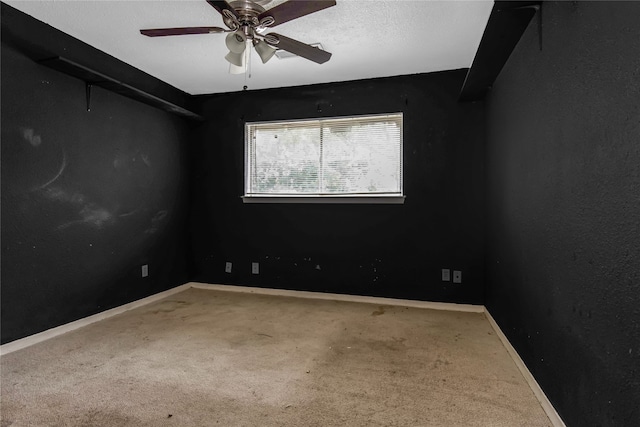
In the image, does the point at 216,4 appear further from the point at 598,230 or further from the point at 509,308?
the point at 509,308

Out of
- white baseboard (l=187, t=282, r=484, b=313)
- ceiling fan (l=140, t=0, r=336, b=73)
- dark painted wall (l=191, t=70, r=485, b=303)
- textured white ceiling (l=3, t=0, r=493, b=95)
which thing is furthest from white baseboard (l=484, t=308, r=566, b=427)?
textured white ceiling (l=3, t=0, r=493, b=95)

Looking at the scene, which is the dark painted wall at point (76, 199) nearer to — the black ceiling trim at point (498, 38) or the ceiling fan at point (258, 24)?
the ceiling fan at point (258, 24)

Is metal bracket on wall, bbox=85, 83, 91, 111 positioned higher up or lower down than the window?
higher up

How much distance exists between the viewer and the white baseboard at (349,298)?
3.40m

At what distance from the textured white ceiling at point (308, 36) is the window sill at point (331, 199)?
4.26 feet

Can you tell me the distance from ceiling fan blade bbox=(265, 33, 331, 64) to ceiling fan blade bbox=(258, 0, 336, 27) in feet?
0.54

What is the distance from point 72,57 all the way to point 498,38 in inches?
128

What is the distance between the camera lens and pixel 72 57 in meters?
2.78

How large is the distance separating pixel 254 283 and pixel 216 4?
304 centimetres

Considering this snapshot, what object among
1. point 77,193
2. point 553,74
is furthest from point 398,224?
point 77,193

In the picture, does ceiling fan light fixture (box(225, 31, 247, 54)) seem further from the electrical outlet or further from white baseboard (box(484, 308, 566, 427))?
the electrical outlet

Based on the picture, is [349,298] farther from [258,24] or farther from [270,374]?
[258,24]

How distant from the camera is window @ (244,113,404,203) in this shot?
12.0 ft

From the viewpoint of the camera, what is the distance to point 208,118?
429 centimetres
